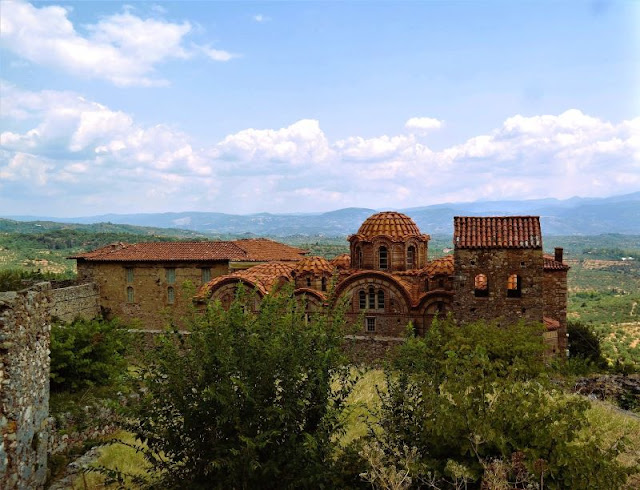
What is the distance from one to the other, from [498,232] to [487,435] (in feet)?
54.8

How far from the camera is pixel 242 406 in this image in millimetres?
8164

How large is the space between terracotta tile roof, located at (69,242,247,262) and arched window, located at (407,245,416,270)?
11.3 m

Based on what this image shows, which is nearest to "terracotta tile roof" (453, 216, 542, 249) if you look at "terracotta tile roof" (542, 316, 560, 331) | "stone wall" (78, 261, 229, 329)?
"terracotta tile roof" (542, 316, 560, 331)

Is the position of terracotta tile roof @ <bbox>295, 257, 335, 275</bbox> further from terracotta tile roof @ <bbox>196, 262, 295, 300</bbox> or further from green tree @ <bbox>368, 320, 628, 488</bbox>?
green tree @ <bbox>368, 320, 628, 488</bbox>

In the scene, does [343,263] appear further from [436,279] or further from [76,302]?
[76,302]

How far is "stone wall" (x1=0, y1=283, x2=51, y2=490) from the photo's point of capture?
329 inches

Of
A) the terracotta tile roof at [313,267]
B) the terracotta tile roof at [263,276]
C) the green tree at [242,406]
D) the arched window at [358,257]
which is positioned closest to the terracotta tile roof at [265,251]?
the terracotta tile roof at [263,276]

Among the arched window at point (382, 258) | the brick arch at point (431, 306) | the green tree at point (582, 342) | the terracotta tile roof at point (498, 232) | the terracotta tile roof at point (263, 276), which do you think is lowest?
the green tree at point (582, 342)

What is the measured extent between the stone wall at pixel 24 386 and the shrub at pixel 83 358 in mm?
5863

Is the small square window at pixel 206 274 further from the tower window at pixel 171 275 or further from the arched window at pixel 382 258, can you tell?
the arched window at pixel 382 258

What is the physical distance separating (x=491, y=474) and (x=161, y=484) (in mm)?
5012

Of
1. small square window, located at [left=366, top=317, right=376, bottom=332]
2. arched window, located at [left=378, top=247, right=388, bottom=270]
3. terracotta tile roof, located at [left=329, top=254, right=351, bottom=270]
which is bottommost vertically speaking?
small square window, located at [left=366, top=317, right=376, bottom=332]

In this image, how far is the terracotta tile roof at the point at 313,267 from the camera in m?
27.6

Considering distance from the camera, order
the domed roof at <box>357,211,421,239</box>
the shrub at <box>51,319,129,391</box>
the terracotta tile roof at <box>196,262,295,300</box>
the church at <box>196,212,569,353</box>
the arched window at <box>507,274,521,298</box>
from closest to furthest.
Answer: the shrub at <box>51,319,129,391</box> < the church at <box>196,212,569,353</box> < the arched window at <box>507,274,521,298</box> < the terracotta tile roof at <box>196,262,295,300</box> < the domed roof at <box>357,211,421,239</box>
